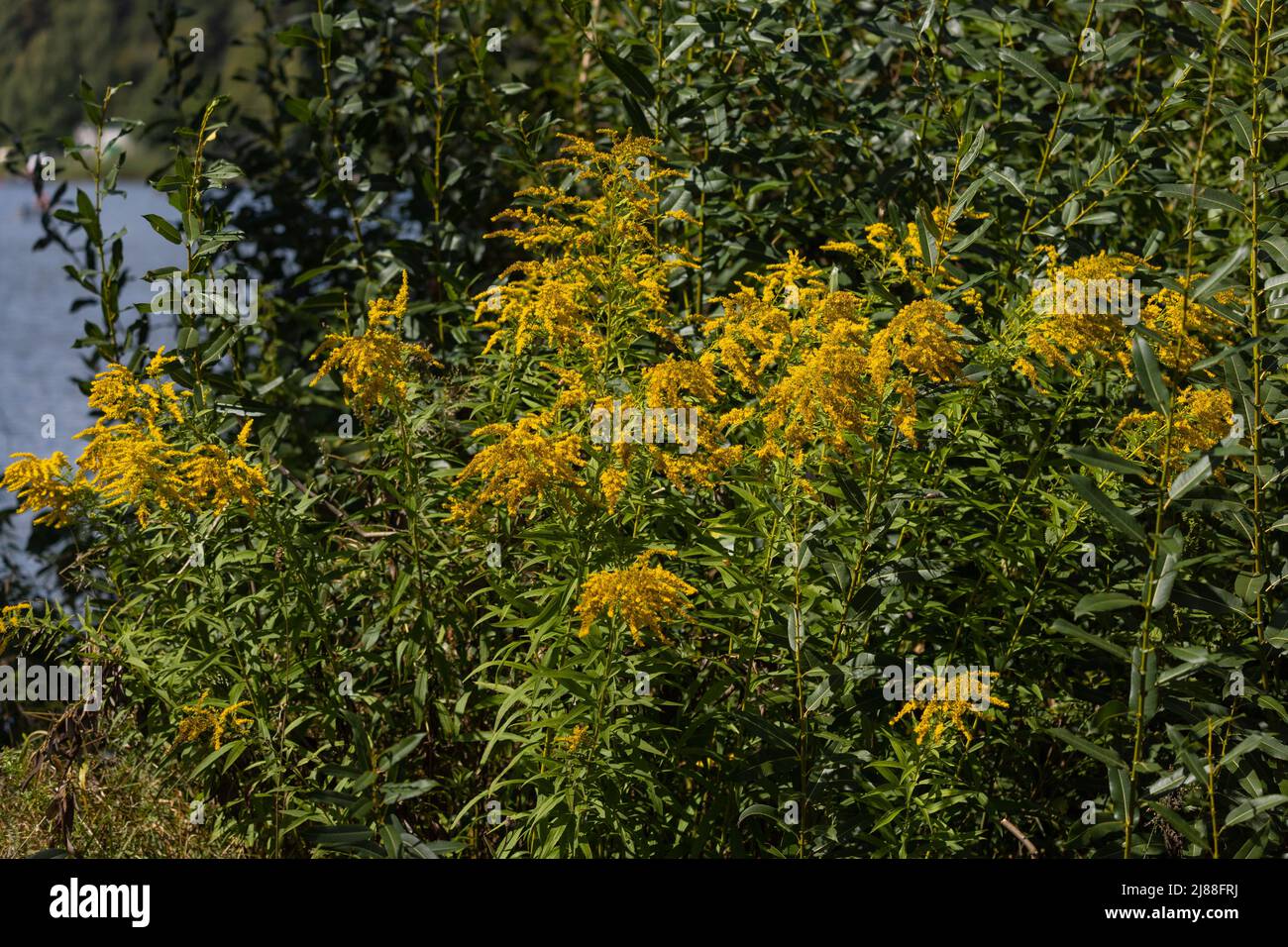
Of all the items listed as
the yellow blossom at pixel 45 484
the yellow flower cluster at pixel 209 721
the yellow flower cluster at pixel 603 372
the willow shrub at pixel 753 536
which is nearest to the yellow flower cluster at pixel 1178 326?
the willow shrub at pixel 753 536

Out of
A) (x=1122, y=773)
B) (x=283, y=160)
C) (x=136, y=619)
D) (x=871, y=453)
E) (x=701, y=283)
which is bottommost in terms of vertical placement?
(x=1122, y=773)

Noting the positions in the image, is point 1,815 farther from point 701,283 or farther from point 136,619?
point 701,283

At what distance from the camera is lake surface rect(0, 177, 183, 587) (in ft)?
16.9

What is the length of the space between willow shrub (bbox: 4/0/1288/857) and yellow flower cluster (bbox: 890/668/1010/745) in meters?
0.02

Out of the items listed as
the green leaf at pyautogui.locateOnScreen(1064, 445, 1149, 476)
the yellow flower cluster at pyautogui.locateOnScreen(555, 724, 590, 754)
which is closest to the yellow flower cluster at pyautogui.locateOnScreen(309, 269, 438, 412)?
the yellow flower cluster at pyautogui.locateOnScreen(555, 724, 590, 754)

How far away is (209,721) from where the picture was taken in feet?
9.09

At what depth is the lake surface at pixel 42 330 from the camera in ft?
16.9

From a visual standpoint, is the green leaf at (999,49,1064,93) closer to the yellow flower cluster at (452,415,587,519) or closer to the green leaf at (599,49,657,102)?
the green leaf at (599,49,657,102)

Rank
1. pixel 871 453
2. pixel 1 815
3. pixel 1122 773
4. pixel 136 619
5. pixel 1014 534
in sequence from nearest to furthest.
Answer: pixel 1122 773 < pixel 871 453 < pixel 1014 534 < pixel 136 619 < pixel 1 815

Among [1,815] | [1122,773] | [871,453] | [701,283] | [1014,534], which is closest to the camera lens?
[1122,773]

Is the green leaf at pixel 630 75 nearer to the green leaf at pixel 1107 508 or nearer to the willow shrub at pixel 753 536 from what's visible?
the willow shrub at pixel 753 536
